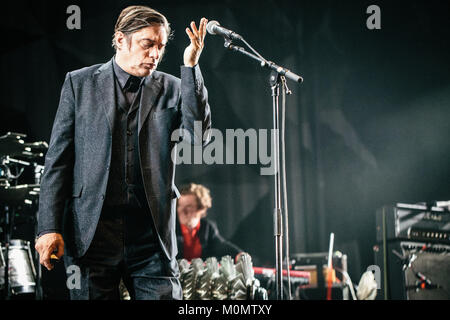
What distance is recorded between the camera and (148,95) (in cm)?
157

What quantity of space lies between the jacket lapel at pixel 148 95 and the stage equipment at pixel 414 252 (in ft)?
8.40

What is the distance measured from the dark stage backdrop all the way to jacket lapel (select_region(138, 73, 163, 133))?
3416 millimetres

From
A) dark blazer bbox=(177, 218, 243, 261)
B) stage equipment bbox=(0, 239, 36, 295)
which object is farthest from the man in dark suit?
dark blazer bbox=(177, 218, 243, 261)

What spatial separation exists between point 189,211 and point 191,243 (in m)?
0.31

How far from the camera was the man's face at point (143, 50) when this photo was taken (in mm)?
1604

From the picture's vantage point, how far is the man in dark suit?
4.66 ft

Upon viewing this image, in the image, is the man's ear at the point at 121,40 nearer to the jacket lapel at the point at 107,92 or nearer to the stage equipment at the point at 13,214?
the jacket lapel at the point at 107,92

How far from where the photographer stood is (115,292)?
4.69 ft

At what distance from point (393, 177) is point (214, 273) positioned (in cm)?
251

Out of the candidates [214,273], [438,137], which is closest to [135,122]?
[214,273]

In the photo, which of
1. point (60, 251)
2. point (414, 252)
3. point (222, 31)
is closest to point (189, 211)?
point (414, 252)

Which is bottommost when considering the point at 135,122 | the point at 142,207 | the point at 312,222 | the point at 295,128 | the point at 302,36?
the point at 312,222
